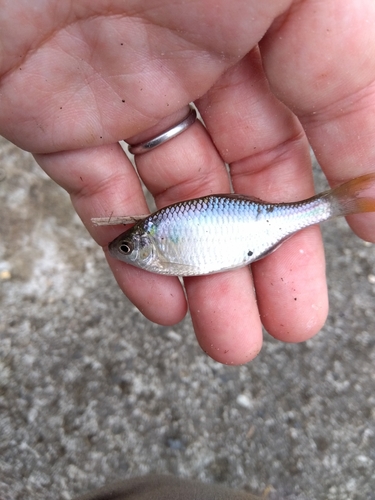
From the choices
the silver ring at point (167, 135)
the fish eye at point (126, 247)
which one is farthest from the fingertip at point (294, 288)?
the silver ring at point (167, 135)

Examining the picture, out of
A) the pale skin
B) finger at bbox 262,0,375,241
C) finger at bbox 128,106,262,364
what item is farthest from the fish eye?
finger at bbox 262,0,375,241

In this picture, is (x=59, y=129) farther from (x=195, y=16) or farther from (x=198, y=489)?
(x=198, y=489)

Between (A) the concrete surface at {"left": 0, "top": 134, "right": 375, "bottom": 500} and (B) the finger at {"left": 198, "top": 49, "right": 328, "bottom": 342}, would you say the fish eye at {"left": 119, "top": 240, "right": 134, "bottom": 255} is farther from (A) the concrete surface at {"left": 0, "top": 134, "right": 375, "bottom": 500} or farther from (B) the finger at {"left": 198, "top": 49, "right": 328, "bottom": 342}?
(A) the concrete surface at {"left": 0, "top": 134, "right": 375, "bottom": 500}

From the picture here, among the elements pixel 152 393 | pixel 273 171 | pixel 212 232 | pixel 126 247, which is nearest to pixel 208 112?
pixel 273 171

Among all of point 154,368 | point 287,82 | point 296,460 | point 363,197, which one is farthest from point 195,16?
point 296,460

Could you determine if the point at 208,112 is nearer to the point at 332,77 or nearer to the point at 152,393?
the point at 332,77

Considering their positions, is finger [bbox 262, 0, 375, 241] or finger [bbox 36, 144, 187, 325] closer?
finger [bbox 262, 0, 375, 241]

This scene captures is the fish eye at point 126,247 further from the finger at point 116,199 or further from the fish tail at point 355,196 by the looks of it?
the fish tail at point 355,196
